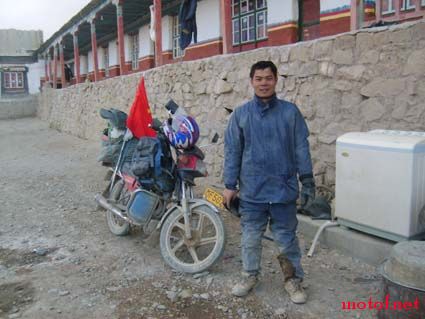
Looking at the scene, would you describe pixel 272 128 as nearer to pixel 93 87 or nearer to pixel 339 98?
pixel 339 98

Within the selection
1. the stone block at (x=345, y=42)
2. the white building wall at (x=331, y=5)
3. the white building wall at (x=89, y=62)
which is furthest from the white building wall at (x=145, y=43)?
the stone block at (x=345, y=42)

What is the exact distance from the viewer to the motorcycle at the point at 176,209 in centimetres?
351

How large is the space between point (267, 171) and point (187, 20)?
20.3ft

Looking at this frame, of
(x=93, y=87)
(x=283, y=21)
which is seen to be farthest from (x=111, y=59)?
(x=283, y=21)

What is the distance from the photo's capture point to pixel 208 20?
38.9 ft

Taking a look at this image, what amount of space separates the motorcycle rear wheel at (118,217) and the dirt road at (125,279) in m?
0.08

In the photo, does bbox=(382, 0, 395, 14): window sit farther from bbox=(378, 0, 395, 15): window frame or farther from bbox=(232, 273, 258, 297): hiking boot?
bbox=(232, 273, 258, 297): hiking boot

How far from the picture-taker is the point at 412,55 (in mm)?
3896

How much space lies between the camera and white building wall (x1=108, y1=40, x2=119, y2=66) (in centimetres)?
1912

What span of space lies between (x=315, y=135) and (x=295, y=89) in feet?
2.13

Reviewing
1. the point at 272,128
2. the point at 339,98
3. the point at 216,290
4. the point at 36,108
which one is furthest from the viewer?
the point at 36,108

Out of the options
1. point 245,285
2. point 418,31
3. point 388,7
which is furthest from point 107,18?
point 245,285

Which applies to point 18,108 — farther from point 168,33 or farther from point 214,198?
point 214,198

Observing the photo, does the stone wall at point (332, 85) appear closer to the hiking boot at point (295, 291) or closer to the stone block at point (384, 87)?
the stone block at point (384, 87)
